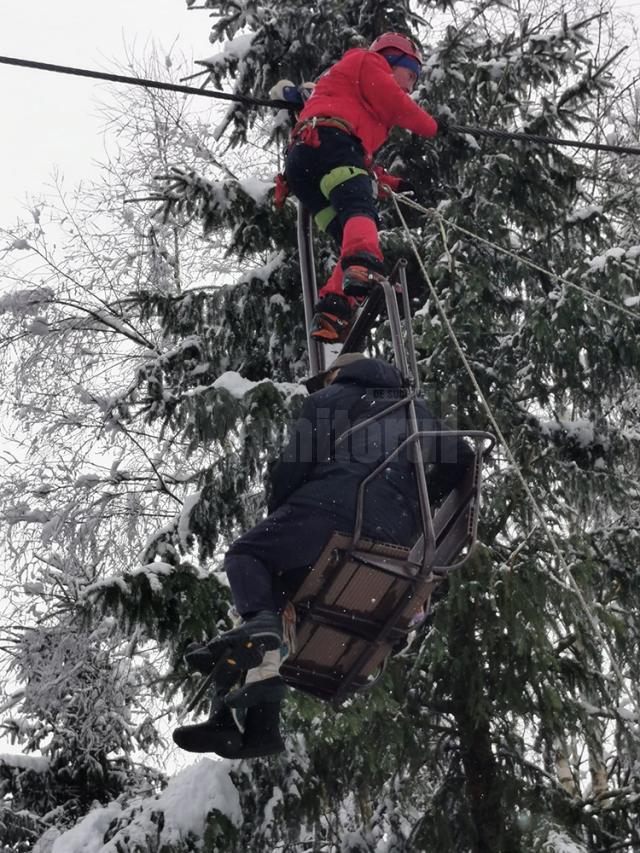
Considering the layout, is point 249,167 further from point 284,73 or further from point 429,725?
point 429,725

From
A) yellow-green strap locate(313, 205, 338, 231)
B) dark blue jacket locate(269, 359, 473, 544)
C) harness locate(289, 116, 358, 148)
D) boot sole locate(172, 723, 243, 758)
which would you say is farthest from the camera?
yellow-green strap locate(313, 205, 338, 231)

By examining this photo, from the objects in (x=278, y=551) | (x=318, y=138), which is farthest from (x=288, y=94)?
(x=278, y=551)

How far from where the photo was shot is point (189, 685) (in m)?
7.45

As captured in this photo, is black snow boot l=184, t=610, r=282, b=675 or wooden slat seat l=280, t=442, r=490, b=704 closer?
black snow boot l=184, t=610, r=282, b=675

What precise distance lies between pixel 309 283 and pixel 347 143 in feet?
2.47

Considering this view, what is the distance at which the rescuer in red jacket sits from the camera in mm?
6168

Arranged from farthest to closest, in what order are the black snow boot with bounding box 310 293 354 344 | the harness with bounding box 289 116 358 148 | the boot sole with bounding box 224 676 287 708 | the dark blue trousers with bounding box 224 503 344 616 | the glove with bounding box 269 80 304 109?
the glove with bounding box 269 80 304 109, the harness with bounding box 289 116 358 148, the black snow boot with bounding box 310 293 354 344, the dark blue trousers with bounding box 224 503 344 616, the boot sole with bounding box 224 676 287 708

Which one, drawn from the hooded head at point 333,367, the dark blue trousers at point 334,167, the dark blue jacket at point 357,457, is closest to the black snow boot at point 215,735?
the dark blue jacket at point 357,457

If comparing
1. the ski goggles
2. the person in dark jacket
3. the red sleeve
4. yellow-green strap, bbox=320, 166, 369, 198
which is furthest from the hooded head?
the ski goggles

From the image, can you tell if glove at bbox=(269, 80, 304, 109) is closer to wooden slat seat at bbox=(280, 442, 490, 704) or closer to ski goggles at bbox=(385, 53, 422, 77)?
ski goggles at bbox=(385, 53, 422, 77)

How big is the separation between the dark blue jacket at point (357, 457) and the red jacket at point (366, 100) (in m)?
1.81

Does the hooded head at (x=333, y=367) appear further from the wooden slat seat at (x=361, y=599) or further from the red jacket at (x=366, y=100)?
the red jacket at (x=366, y=100)

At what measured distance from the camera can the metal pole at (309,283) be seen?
6438 mm

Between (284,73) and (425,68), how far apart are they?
1163 mm
